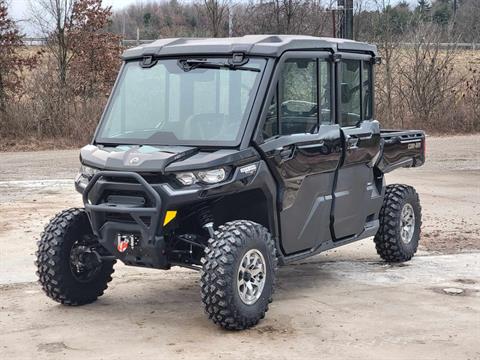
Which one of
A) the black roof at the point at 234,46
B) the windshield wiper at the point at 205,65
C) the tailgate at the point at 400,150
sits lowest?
the tailgate at the point at 400,150

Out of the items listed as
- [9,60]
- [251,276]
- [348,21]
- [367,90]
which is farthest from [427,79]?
[251,276]

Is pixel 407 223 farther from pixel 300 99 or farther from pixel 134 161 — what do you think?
pixel 134 161

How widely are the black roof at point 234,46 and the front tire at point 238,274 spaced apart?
1.34 metres

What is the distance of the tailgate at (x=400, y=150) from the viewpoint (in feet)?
26.9

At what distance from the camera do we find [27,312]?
6715 millimetres

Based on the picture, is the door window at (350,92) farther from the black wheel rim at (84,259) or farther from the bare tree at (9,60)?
the bare tree at (9,60)

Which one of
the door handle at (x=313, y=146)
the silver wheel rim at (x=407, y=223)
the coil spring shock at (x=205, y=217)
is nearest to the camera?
the coil spring shock at (x=205, y=217)

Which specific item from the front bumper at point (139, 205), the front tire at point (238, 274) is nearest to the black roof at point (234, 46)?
the front bumper at point (139, 205)

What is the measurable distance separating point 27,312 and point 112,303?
2.29 ft

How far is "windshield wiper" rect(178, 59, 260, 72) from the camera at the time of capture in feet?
21.5

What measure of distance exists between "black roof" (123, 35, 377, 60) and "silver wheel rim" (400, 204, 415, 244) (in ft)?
7.13

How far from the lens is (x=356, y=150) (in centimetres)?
749

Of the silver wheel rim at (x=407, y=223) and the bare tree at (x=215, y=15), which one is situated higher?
the bare tree at (x=215, y=15)

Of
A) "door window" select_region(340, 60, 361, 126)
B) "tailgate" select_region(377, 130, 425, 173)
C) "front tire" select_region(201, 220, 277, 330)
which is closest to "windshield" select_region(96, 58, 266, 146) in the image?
"front tire" select_region(201, 220, 277, 330)
